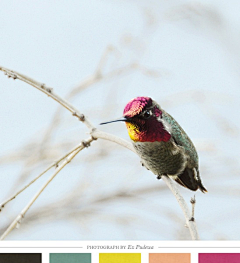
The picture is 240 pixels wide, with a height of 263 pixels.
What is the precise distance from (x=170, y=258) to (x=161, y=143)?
18.8 inches

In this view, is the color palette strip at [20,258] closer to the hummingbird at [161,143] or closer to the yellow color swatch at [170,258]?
the yellow color swatch at [170,258]

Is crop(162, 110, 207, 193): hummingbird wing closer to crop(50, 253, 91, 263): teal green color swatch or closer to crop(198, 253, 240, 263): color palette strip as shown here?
crop(198, 253, 240, 263): color palette strip

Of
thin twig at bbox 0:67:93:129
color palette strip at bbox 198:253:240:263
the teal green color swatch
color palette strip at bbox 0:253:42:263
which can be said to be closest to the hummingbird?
thin twig at bbox 0:67:93:129

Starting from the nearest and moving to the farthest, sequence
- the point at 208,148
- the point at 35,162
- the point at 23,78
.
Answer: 1. the point at 23,78
2. the point at 208,148
3. the point at 35,162

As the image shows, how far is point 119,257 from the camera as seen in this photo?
1.96m

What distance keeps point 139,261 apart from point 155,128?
0.54 meters

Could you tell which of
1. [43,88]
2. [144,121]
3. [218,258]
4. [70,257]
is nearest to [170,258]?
[218,258]

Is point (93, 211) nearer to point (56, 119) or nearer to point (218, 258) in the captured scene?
point (56, 119)

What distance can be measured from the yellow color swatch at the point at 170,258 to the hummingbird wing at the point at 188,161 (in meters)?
0.35

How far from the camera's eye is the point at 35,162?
2756mm

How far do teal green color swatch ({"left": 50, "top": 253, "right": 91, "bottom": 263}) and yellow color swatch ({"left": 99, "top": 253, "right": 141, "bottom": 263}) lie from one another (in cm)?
6

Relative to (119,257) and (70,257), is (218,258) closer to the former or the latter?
(119,257)

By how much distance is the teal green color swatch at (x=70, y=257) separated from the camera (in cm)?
197

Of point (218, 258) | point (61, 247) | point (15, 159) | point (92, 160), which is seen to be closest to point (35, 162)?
point (15, 159)
